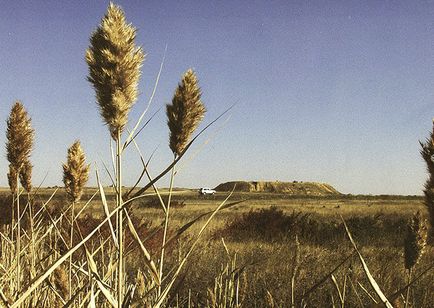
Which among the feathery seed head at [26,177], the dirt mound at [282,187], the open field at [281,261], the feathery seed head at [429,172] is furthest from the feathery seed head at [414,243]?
the dirt mound at [282,187]

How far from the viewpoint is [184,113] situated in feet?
5.59

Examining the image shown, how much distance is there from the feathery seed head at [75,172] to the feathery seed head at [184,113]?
1.13 meters

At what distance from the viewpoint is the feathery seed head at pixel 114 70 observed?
130 centimetres

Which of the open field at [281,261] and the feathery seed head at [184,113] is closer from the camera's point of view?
the feathery seed head at [184,113]

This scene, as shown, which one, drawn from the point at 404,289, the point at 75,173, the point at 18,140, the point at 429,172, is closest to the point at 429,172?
the point at 429,172

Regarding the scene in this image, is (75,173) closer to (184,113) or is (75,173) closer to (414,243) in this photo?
(184,113)

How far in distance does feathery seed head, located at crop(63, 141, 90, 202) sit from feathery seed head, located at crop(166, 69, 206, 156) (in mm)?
1128

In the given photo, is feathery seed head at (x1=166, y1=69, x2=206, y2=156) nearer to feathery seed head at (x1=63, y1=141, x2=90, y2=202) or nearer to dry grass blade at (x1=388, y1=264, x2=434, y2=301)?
dry grass blade at (x1=388, y1=264, x2=434, y2=301)

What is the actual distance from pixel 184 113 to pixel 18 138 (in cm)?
156

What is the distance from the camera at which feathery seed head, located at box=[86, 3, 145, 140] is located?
4.28ft

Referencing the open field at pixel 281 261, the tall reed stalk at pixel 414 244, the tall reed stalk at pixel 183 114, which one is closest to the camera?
the tall reed stalk at pixel 183 114

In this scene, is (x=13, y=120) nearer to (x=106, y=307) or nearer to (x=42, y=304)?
(x=42, y=304)

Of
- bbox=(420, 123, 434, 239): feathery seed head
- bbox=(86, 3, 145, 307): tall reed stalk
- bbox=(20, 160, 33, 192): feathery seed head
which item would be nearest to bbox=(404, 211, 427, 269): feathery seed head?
bbox=(420, 123, 434, 239): feathery seed head

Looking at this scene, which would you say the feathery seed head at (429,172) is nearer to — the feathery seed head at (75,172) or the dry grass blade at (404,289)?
the dry grass blade at (404,289)
